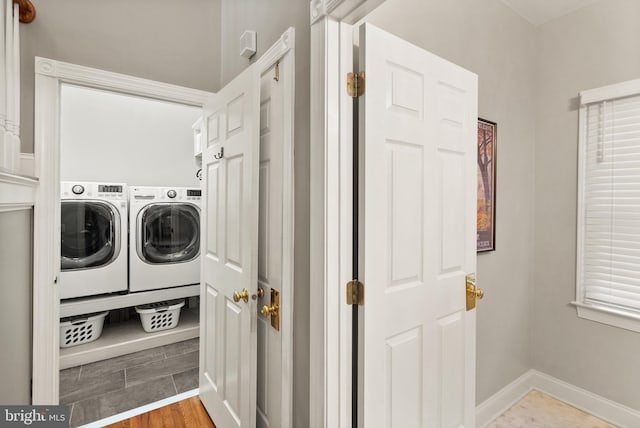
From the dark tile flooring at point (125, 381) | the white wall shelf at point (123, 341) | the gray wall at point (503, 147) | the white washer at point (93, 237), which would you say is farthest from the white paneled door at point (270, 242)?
the white washer at point (93, 237)

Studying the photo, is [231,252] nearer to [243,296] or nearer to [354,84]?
[243,296]

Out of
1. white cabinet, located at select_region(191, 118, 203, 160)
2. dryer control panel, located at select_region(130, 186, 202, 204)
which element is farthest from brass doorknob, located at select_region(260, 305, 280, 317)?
white cabinet, located at select_region(191, 118, 203, 160)

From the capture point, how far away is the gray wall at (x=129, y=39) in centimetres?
152

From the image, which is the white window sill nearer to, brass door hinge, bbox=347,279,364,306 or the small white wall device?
brass door hinge, bbox=347,279,364,306

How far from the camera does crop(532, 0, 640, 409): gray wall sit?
2.03m

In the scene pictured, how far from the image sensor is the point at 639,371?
1.98 metres

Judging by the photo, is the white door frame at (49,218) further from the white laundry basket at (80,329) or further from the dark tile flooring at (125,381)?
the white laundry basket at (80,329)

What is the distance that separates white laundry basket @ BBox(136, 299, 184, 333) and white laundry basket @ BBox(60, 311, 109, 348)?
338 mm

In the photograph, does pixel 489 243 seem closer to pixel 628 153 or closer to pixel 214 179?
pixel 628 153

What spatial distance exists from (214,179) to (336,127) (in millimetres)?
992

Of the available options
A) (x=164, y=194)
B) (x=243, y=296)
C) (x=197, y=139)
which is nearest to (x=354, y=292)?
(x=243, y=296)

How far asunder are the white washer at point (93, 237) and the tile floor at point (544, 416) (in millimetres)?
3281

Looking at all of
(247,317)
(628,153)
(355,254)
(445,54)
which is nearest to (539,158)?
(628,153)

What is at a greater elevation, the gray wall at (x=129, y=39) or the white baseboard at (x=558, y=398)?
the gray wall at (x=129, y=39)
